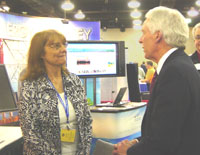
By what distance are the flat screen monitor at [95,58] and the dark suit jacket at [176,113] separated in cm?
177

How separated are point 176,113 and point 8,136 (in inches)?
49.6

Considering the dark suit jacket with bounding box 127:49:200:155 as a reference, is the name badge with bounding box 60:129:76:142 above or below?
below

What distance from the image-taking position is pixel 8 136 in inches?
73.2

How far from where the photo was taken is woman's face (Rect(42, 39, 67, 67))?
188cm

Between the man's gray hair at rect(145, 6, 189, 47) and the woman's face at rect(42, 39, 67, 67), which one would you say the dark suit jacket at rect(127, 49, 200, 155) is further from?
the woman's face at rect(42, 39, 67, 67)

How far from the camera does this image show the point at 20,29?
4.04 metres

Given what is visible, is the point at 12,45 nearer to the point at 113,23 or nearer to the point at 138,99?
the point at 138,99

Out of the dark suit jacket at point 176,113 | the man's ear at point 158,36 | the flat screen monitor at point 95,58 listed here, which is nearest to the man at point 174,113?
the dark suit jacket at point 176,113

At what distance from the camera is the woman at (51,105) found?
1.69 meters

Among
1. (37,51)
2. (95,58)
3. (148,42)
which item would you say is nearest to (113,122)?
(95,58)

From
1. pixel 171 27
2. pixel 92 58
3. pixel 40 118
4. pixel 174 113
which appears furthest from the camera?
pixel 92 58

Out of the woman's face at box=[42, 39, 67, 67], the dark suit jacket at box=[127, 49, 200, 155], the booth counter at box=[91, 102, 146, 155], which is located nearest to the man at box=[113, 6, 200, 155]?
the dark suit jacket at box=[127, 49, 200, 155]

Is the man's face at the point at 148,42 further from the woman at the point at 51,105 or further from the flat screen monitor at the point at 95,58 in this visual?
the flat screen monitor at the point at 95,58

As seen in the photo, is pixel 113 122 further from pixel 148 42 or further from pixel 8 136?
pixel 148 42
